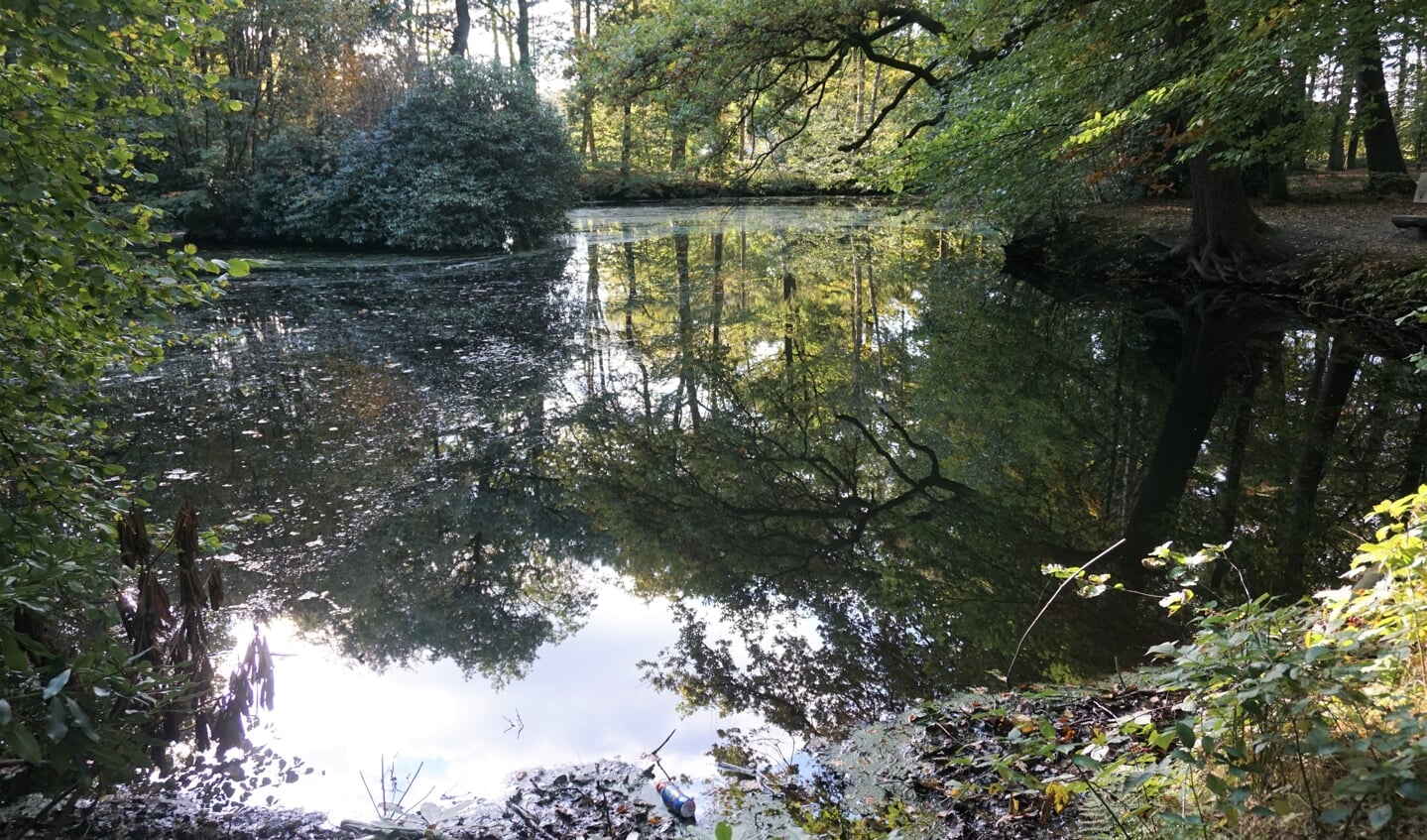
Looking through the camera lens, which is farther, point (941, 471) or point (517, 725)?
point (941, 471)

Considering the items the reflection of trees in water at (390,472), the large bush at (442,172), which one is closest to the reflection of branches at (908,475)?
the reflection of trees in water at (390,472)

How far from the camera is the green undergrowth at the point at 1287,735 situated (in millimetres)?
1644

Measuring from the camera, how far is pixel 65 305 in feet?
9.80

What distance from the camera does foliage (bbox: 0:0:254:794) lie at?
222 cm

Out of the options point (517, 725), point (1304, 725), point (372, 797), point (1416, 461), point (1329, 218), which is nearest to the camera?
point (1304, 725)

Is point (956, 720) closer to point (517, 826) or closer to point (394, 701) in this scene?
point (517, 826)

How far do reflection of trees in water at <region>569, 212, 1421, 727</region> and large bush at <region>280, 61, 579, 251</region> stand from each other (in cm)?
941

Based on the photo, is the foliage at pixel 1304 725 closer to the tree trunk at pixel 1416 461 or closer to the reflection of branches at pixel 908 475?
the reflection of branches at pixel 908 475

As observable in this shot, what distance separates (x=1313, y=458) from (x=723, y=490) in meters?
4.52

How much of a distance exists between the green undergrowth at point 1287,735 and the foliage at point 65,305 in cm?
251

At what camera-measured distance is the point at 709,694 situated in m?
3.77

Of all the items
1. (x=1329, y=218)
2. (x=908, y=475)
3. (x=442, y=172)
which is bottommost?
(x=908, y=475)

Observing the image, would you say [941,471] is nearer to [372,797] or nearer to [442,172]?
[372,797]

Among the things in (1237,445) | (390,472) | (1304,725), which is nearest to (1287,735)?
(1304,725)
